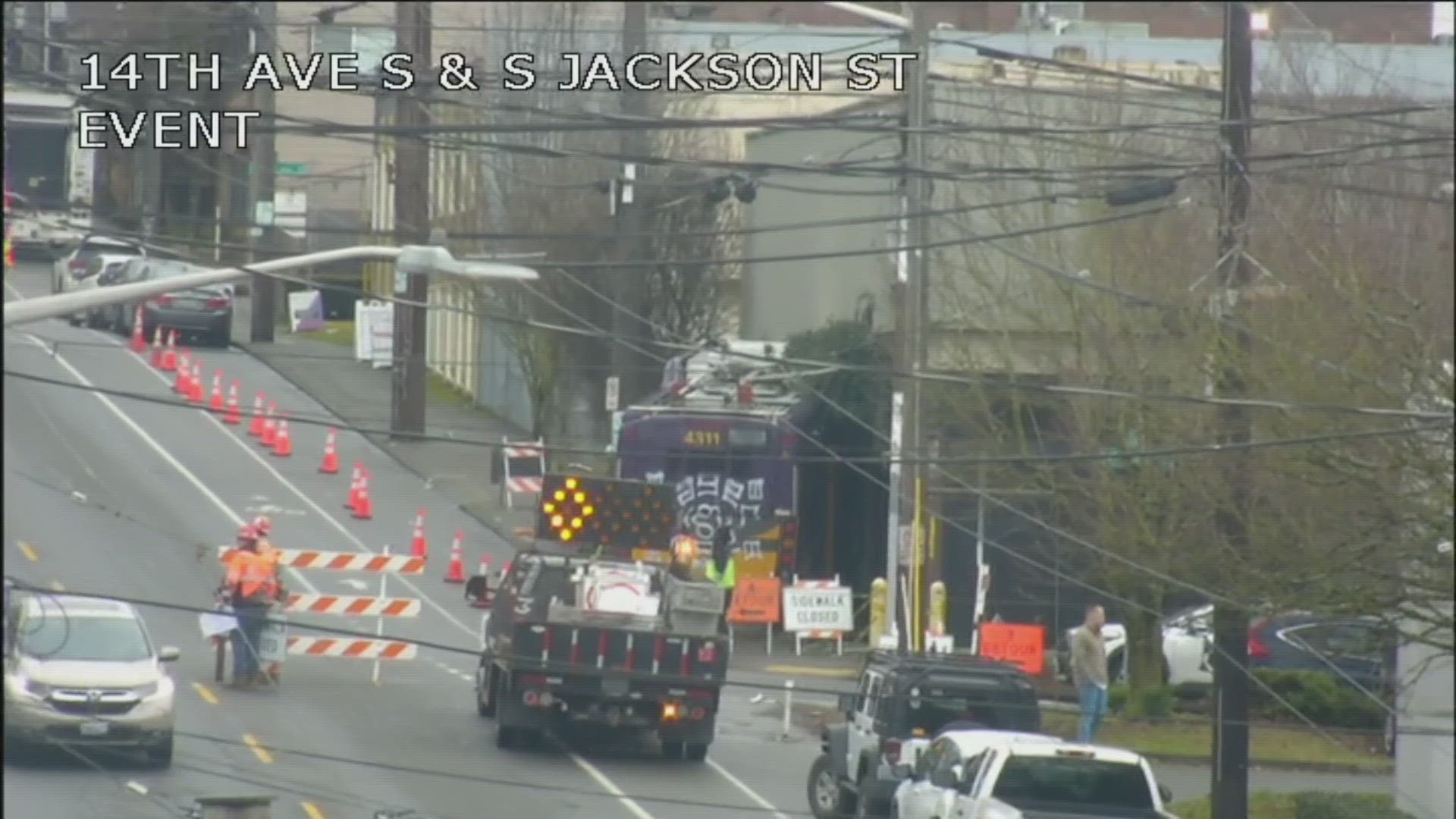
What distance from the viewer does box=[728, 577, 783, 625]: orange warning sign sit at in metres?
31.9

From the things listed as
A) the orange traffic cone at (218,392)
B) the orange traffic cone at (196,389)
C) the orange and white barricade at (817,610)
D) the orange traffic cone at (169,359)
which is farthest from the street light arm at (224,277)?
the orange traffic cone at (169,359)

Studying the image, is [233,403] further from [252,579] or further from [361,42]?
[361,42]

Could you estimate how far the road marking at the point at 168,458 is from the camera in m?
30.9

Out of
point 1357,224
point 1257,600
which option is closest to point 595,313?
point 1357,224

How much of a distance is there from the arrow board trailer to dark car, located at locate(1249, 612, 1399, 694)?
10747 millimetres

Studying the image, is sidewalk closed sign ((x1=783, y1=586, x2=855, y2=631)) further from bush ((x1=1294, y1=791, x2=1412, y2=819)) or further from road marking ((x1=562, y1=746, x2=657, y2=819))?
bush ((x1=1294, y1=791, x2=1412, y2=819))

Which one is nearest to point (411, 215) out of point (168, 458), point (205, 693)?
point (168, 458)

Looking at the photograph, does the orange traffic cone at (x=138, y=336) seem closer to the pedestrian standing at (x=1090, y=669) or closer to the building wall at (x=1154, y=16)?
the pedestrian standing at (x=1090, y=669)

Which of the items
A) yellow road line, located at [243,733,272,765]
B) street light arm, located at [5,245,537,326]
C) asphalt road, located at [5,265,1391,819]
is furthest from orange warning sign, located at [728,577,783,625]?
street light arm, located at [5,245,537,326]

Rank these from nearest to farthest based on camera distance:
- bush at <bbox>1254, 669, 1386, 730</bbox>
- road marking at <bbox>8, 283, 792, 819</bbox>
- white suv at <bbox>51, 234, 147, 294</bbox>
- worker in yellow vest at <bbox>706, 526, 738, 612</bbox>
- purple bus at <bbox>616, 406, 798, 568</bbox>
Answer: road marking at <bbox>8, 283, 792, 819</bbox> < bush at <bbox>1254, 669, 1386, 730</bbox> < worker in yellow vest at <bbox>706, 526, 738, 612</bbox> < purple bus at <bbox>616, 406, 798, 568</bbox> < white suv at <bbox>51, 234, 147, 294</bbox>

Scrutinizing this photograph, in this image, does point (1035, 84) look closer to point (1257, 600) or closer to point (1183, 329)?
point (1183, 329)

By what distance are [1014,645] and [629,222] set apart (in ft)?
34.6

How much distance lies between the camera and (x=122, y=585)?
90.5ft

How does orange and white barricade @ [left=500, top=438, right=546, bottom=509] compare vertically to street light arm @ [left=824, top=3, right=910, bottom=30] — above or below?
below
